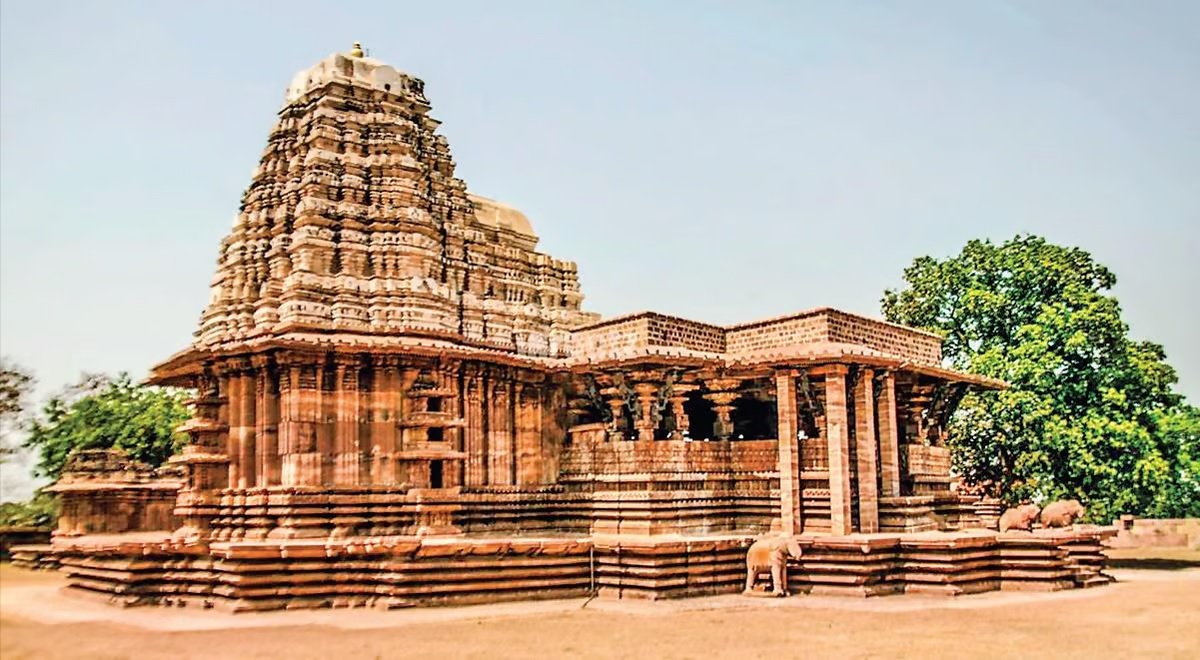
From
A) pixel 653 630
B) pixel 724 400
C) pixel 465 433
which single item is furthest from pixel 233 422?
pixel 653 630

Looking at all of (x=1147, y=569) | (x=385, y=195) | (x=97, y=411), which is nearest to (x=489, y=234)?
(x=385, y=195)

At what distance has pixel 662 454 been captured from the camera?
1831 centimetres

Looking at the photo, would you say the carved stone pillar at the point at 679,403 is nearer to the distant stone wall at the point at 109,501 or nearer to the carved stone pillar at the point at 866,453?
the carved stone pillar at the point at 866,453

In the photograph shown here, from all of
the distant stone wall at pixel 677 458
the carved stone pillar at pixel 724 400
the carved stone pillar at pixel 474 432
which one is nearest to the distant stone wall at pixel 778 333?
the carved stone pillar at pixel 724 400

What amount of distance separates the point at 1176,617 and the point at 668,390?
329 inches

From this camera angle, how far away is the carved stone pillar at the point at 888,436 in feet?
61.8

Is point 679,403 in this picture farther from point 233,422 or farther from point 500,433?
point 233,422

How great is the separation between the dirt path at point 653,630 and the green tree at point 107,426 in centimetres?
1964

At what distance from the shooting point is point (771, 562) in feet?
53.5

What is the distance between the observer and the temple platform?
15.1 meters

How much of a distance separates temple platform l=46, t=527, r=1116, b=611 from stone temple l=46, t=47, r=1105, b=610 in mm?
38

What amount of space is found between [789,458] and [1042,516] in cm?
662

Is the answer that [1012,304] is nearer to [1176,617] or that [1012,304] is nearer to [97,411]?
[1176,617]

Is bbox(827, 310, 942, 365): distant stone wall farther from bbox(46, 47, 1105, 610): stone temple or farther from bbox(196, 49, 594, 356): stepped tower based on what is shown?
bbox(196, 49, 594, 356): stepped tower
